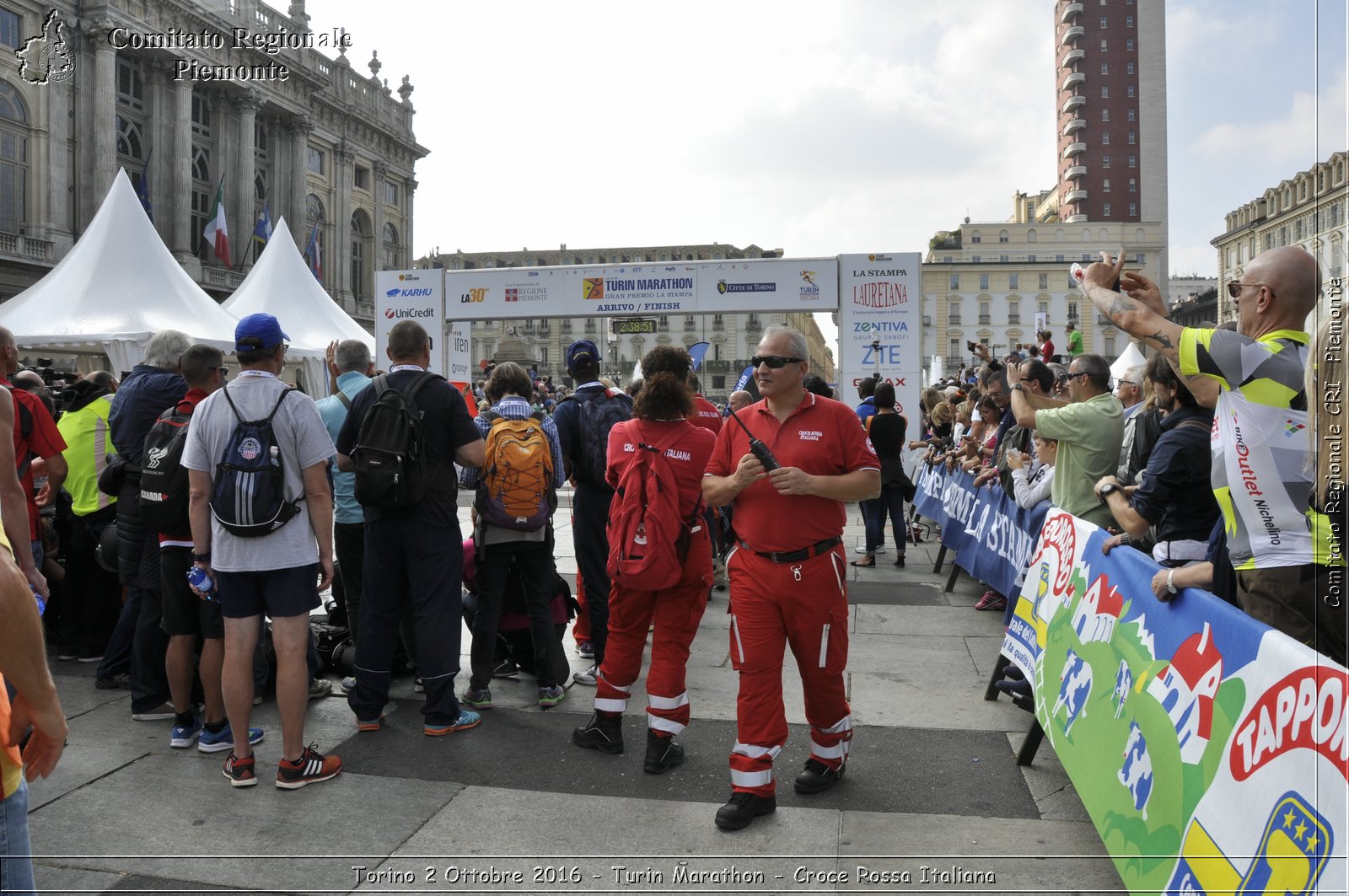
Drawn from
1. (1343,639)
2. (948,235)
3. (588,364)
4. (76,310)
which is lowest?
(1343,639)

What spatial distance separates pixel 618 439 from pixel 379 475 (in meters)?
1.17

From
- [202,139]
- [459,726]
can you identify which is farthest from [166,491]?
[202,139]

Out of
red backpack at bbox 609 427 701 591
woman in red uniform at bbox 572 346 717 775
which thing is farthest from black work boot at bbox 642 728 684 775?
red backpack at bbox 609 427 701 591

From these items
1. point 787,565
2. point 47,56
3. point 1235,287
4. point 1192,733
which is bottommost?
point 1192,733

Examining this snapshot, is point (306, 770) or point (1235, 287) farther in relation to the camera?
point (306, 770)

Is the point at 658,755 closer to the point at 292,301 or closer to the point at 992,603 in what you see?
the point at 992,603

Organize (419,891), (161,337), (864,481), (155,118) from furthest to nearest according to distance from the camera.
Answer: (155,118)
(161,337)
(864,481)
(419,891)

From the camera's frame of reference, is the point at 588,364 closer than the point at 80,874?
No

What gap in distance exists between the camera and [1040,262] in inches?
3861

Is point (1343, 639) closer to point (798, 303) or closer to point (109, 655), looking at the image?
point (109, 655)

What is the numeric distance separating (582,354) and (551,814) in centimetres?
292

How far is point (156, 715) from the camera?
513 cm

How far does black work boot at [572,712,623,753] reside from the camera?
4.61 meters

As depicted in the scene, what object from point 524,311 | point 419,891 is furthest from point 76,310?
point 419,891
